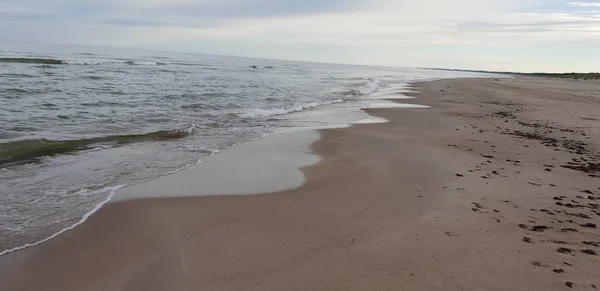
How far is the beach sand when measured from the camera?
3227 millimetres

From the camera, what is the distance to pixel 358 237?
405 cm

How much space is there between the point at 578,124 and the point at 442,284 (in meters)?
11.6

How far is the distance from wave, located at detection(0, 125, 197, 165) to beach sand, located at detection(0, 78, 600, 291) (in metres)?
3.48

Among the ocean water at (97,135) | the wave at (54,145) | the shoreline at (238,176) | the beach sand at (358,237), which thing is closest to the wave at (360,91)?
the ocean water at (97,135)

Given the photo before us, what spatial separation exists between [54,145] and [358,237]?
6.68 meters

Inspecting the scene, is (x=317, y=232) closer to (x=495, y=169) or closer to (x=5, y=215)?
(x=5, y=215)

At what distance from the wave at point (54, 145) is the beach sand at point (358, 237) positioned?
348cm

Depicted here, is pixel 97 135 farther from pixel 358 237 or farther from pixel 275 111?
pixel 358 237

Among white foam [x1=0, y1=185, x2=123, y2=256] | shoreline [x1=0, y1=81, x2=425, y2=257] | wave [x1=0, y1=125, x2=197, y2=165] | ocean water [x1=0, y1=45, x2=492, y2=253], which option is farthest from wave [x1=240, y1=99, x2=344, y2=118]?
white foam [x1=0, y1=185, x2=123, y2=256]

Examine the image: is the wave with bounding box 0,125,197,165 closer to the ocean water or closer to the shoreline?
the ocean water

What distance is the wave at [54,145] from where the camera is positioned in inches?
284

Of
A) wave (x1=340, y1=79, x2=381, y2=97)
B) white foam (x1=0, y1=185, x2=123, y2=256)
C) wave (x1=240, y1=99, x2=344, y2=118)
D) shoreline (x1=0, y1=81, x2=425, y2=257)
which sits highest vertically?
wave (x1=340, y1=79, x2=381, y2=97)

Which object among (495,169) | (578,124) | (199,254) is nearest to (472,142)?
(495,169)

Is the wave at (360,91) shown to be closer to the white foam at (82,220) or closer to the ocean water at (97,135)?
the ocean water at (97,135)
